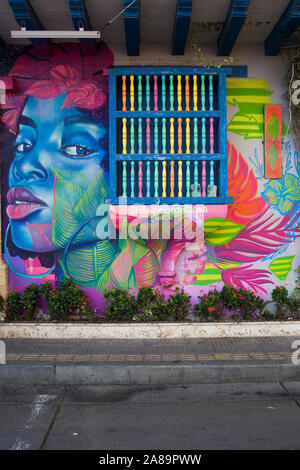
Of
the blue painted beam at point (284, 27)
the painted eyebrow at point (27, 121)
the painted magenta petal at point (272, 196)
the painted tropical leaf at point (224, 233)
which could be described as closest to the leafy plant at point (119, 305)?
Result: the painted tropical leaf at point (224, 233)

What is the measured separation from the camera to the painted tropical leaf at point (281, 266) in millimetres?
5754

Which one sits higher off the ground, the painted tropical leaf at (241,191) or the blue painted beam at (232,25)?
the blue painted beam at (232,25)

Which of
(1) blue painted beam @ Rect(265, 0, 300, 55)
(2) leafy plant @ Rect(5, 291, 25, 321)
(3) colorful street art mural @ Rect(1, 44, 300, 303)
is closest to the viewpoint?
(1) blue painted beam @ Rect(265, 0, 300, 55)

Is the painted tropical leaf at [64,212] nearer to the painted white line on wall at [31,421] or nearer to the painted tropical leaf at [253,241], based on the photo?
the painted tropical leaf at [253,241]

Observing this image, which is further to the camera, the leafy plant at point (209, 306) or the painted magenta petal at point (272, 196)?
the painted magenta petal at point (272, 196)

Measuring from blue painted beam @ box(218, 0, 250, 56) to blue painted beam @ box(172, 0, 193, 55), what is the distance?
0.48m

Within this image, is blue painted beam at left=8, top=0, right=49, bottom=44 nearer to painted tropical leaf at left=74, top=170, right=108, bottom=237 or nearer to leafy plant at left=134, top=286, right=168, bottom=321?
painted tropical leaf at left=74, top=170, right=108, bottom=237

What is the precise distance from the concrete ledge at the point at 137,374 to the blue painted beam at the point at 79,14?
3.96 m

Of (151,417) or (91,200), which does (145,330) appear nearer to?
(151,417)

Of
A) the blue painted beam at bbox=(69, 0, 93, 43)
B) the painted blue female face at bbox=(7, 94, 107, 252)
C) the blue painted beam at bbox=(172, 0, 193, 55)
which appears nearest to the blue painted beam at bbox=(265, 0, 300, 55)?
the blue painted beam at bbox=(172, 0, 193, 55)

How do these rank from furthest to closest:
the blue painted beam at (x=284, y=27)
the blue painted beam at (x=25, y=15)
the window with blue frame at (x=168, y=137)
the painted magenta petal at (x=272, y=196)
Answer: the painted magenta petal at (x=272, y=196) → the window with blue frame at (x=168, y=137) → the blue painted beam at (x=284, y=27) → the blue painted beam at (x=25, y=15)

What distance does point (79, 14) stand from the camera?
4660mm

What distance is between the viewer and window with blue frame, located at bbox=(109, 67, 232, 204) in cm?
522

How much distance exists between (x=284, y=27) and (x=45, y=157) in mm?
3495
